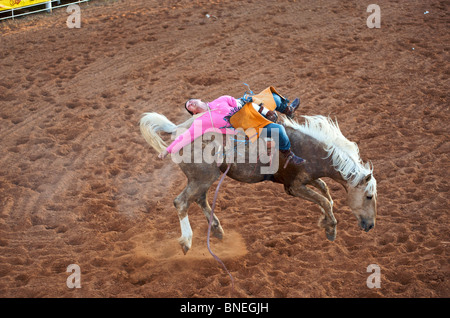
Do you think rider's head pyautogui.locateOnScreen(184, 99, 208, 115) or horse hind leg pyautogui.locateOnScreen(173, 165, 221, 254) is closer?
rider's head pyautogui.locateOnScreen(184, 99, 208, 115)

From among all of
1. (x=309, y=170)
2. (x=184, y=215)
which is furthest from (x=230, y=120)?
(x=184, y=215)

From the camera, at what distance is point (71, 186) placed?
23.1ft

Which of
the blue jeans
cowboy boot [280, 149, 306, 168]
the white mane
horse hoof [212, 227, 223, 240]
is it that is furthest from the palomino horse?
horse hoof [212, 227, 223, 240]

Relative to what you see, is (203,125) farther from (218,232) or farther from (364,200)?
(364,200)

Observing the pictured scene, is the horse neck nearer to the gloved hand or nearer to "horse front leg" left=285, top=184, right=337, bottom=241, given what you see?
"horse front leg" left=285, top=184, right=337, bottom=241

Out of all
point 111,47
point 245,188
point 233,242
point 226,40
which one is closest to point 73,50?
point 111,47

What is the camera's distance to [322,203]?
536 centimetres

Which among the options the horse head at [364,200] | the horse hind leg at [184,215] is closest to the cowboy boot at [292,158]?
the horse head at [364,200]

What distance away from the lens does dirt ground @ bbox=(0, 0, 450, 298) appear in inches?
211

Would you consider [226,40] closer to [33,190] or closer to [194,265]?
[33,190]

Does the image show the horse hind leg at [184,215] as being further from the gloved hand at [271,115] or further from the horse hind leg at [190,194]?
the gloved hand at [271,115]

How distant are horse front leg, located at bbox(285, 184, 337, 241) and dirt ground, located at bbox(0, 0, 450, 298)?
0.26 meters

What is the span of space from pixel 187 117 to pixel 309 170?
3752mm

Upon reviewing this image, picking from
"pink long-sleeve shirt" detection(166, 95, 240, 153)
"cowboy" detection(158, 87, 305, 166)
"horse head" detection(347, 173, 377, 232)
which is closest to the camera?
"cowboy" detection(158, 87, 305, 166)
